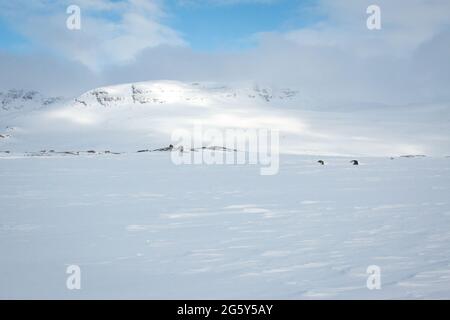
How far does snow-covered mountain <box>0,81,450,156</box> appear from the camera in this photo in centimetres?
8975

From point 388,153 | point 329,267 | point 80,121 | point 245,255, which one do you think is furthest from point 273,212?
point 80,121

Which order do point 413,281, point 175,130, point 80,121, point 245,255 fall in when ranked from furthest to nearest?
point 80,121 → point 175,130 → point 245,255 → point 413,281

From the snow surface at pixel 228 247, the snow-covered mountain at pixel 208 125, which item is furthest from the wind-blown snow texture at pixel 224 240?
the snow-covered mountain at pixel 208 125

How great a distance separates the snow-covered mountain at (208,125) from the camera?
89.8 m

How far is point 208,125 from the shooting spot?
404 ft

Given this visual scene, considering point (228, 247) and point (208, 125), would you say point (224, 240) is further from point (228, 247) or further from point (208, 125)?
point (208, 125)

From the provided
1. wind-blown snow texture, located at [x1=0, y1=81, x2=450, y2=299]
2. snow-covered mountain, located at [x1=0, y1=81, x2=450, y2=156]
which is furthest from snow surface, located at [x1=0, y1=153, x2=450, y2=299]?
snow-covered mountain, located at [x1=0, y1=81, x2=450, y2=156]

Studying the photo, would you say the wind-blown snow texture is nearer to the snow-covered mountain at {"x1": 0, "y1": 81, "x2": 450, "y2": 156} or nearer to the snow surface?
Answer: the snow surface

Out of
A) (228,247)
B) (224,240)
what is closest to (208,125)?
(224,240)

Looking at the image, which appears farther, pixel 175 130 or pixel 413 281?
pixel 175 130
